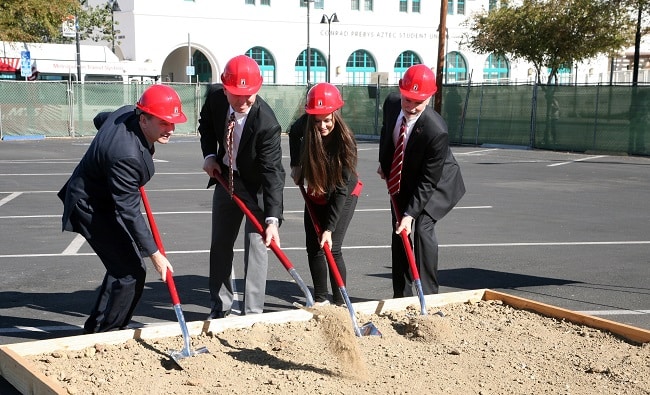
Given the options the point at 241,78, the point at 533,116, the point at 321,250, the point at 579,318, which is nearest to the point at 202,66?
the point at 533,116

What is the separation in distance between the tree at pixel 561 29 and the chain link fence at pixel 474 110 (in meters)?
8.02

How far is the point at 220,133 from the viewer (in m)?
6.35

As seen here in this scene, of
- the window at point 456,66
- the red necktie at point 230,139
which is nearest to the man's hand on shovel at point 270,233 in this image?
the red necktie at point 230,139

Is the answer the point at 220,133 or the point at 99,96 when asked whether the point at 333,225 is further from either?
the point at 99,96

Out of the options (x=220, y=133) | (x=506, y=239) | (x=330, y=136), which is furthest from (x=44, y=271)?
(x=506, y=239)

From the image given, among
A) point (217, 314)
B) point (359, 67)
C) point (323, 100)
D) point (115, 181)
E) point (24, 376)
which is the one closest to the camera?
point (24, 376)

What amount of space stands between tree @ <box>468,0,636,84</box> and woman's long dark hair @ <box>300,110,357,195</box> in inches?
1262

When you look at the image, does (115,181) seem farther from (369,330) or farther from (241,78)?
(369,330)

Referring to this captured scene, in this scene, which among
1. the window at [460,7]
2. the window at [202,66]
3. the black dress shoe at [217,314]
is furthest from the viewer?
the window at [460,7]

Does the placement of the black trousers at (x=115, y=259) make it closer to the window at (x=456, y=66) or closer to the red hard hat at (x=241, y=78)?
the red hard hat at (x=241, y=78)

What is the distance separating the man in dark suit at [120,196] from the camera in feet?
17.2

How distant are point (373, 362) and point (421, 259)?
56.6 inches

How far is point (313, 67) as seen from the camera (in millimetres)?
58656

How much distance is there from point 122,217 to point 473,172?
1480cm
